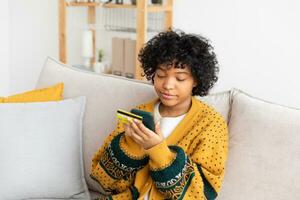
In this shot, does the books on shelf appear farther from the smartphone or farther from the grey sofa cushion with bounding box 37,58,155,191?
the smartphone

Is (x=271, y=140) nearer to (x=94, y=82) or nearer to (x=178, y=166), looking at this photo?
(x=178, y=166)

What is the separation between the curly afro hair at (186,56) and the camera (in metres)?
1.45

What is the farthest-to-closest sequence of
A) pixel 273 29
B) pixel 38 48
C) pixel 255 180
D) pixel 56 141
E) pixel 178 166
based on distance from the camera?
pixel 38 48 → pixel 273 29 → pixel 56 141 → pixel 255 180 → pixel 178 166

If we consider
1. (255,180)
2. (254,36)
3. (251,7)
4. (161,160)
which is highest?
(251,7)

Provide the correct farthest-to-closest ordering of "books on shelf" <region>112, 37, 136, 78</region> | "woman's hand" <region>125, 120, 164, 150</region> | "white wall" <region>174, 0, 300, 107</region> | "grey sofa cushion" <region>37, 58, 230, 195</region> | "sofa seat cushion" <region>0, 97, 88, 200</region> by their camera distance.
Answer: "books on shelf" <region>112, 37, 136, 78</region> < "white wall" <region>174, 0, 300, 107</region> < "grey sofa cushion" <region>37, 58, 230, 195</region> < "sofa seat cushion" <region>0, 97, 88, 200</region> < "woman's hand" <region>125, 120, 164, 150</region>

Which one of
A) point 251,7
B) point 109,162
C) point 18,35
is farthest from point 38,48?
point 109,162

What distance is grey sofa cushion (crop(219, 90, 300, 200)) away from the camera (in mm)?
1461

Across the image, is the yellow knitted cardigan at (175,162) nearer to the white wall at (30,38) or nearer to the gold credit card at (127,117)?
the gold credit card at (127,117)

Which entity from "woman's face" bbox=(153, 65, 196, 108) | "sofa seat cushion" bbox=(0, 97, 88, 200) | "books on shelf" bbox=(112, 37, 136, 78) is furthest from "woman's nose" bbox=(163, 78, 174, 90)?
"books on shelf" bbox=(112, 37, 136, 78)

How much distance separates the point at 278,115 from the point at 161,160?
0.47 metres

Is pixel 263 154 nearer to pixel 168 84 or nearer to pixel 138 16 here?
pixel 168 84

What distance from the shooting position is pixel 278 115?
1541mm

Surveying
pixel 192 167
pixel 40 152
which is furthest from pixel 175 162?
pixel 40 152

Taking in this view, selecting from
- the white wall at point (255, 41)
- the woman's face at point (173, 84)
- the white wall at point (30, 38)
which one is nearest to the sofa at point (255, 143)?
the woman's face at point (173, 84)
